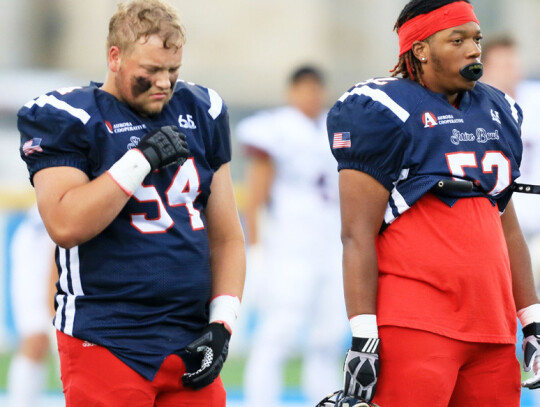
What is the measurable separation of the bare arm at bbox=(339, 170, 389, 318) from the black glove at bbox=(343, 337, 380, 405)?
95mm

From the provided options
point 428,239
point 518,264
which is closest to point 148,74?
point 428,239

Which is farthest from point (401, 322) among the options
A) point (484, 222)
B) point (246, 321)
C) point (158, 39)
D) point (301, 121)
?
point (246, 321)

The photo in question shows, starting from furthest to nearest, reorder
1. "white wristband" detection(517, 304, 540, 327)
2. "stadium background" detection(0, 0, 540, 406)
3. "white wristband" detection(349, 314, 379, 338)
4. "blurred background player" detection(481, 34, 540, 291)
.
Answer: "stadium background" detection(0, 0, 540, 406)
"blurred background player" detection(481, 34, 540, 291)
"white wristband" detection(517, 304, 540, 327)
"white wristband" detection(349, 314, 379, 338)

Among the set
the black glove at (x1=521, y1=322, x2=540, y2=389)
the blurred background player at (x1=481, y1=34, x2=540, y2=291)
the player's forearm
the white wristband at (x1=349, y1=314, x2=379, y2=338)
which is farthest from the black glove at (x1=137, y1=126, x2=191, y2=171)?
the blurred background player at (x1=481, y1=34, x2=540, y2=291)

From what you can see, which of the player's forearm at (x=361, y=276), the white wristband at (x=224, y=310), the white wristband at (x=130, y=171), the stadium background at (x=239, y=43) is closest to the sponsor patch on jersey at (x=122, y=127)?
the white wristband at (x=130, y=171)

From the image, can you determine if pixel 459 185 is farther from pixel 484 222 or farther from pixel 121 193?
pixel 121 193

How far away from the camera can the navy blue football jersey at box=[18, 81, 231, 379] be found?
8.61ft

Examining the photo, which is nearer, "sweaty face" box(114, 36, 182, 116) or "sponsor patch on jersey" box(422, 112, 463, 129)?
"sweaty face" box(114, 36, 182, 116)

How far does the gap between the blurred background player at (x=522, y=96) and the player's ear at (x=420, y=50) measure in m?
2.39

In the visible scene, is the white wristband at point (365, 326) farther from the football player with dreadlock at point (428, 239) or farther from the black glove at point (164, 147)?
the black glove at point (164, 147)

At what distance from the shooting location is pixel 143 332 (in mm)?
2641

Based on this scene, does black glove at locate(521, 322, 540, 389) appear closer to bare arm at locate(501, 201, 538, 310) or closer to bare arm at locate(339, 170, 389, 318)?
bare arm at locate(501, 201, 538, 310)

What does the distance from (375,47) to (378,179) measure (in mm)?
9193

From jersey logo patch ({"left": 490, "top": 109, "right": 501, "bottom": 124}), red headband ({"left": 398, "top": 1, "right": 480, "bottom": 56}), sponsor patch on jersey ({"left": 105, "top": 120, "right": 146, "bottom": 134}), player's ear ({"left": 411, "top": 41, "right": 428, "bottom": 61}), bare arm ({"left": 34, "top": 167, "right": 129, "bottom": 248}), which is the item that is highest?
red headband ({"left": 398, "top": 1, "right": 480, "bottom": 56})
